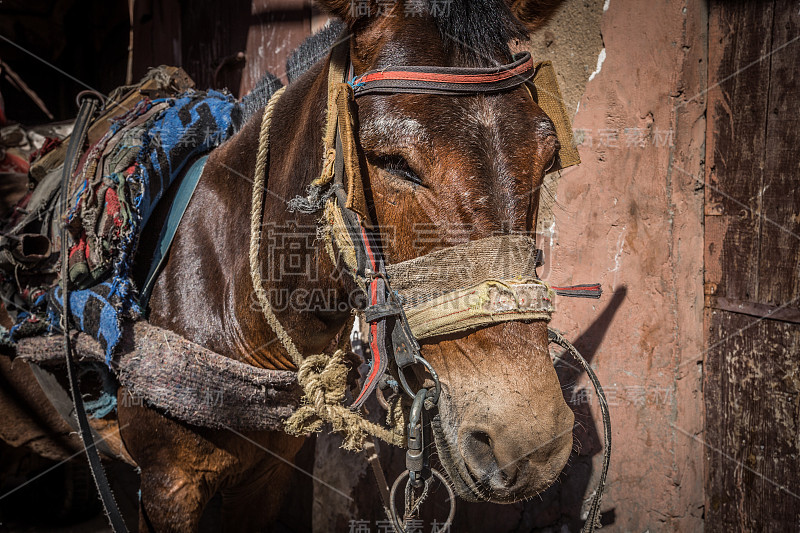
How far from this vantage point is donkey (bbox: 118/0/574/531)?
106 cm

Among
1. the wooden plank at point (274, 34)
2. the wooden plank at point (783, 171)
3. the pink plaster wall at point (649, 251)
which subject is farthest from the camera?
the wooden plank at point (274, 34)

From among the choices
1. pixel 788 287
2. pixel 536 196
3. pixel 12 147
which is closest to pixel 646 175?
pixel 788 287

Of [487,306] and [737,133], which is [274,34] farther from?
[487,306]

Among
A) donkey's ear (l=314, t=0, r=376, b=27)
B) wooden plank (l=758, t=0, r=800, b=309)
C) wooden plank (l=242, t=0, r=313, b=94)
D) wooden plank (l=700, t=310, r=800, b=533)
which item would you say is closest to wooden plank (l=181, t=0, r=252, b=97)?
wooden plank (l=242, t=0, r=313, b=94)

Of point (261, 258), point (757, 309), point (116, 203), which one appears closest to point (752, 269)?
point (757, 309)

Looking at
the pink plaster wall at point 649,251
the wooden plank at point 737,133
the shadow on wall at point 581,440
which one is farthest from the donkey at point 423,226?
the shadow on wall at point 581,440

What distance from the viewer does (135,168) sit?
1699 mm

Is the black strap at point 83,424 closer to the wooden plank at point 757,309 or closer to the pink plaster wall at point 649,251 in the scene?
the pink plaster wall at point 649,251

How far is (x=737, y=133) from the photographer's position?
187 cm

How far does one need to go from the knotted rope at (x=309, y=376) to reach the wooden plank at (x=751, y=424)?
1.39 metres

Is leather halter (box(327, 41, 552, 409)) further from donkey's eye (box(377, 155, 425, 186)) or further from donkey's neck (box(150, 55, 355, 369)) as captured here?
donkey's neck (box(150, 55, 355, 369))

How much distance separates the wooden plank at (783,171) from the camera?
1.68 metres

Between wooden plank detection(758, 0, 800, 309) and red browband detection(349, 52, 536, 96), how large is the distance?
118 cm

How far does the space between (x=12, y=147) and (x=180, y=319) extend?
8.08 feet
